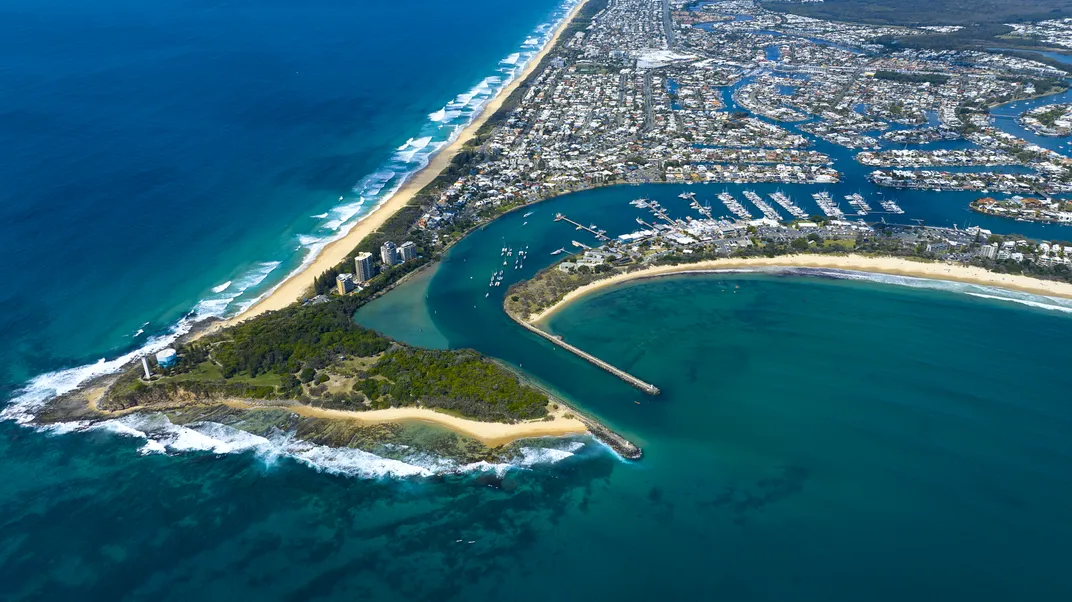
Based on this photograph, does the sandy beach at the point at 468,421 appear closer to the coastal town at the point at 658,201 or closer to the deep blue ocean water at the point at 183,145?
the coastal town at the point at 658,201

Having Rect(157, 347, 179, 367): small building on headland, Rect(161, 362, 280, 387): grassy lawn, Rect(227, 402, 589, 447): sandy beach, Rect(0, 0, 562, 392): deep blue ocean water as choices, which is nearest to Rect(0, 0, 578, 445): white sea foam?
Rect(0, 0, 562, 392): deep blue ocean water

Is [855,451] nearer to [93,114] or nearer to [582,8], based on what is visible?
[93,114]

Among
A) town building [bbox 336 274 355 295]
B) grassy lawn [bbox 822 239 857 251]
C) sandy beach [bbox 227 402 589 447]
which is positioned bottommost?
sandy beach [bbox 227 402 589 447]

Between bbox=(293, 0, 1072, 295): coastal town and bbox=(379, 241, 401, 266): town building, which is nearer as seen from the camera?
bbox=(379, 241, 401, 266): town building

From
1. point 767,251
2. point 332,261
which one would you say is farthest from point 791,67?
point 332,261

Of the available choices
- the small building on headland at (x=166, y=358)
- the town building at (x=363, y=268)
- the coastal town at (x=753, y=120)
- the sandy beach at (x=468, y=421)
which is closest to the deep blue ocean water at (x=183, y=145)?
the small building on headland at (x=166, y=358)

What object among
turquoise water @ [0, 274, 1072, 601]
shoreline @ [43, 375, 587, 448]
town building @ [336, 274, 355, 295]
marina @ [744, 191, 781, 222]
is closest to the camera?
turquoise water @ [0, 274, 1072, 601]

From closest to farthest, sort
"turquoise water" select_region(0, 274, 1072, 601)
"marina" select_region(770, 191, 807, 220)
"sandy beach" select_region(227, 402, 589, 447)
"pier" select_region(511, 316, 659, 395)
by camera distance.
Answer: "turquoise water" select_region(0, 274, 1072, 601) < "sandy beach" select_region(227, 402, 589, 447) < "pier" select_region(511, 316, 659, 395) < "marina" select_region(770, 191, 807, 220)

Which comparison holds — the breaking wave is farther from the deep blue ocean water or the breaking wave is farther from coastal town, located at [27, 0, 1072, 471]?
the deep blue ocean water
